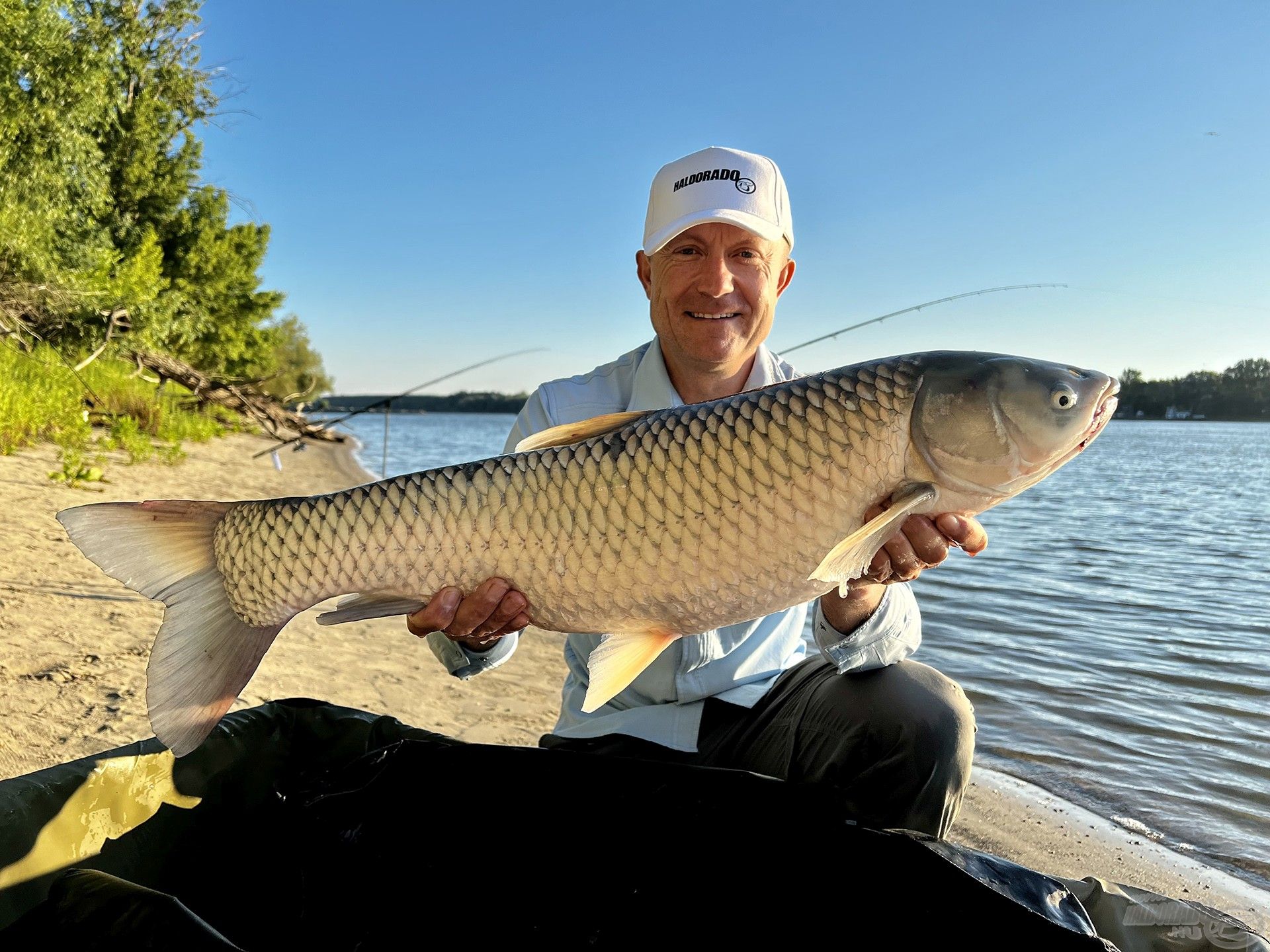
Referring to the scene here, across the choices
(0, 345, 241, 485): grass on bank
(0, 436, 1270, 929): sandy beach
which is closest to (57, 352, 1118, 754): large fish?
(0, 436, 1270, 929): sandy beach

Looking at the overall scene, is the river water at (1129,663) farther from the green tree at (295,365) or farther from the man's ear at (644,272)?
the green tree at (295,365)

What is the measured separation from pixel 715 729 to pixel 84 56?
1367 cm

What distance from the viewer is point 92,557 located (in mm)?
1569

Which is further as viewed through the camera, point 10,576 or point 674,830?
point 10,576

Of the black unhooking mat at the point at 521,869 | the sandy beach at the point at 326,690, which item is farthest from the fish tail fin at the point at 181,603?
the sandy beach at the point at 326,690

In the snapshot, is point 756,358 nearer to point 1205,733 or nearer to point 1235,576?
point 1205,733

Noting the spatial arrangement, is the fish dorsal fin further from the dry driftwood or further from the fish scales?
the dry driftwood

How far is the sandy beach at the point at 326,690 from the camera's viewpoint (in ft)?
8.06

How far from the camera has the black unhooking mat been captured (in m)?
1.25

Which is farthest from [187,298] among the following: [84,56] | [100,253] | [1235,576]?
[1235,576]

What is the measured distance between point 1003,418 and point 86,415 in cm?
997

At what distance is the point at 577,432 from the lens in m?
1.70

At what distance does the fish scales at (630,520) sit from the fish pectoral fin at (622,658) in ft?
0.11

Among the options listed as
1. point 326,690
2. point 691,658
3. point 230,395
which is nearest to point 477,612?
point 691,658
